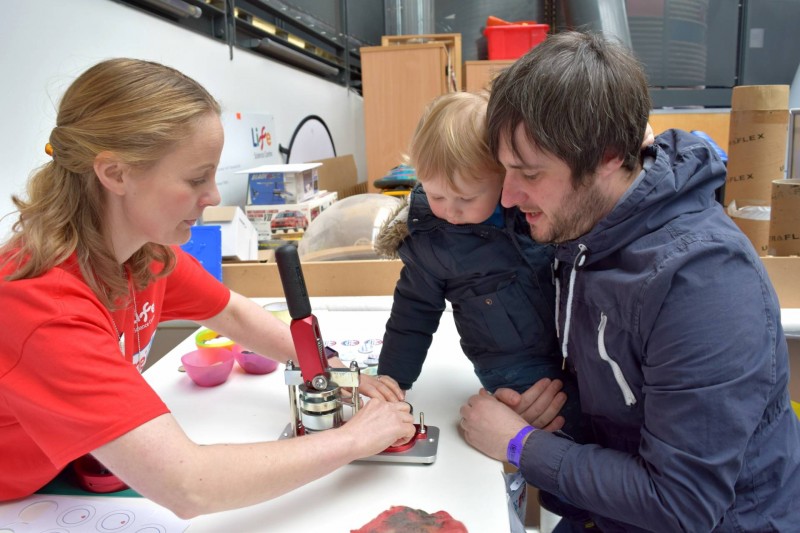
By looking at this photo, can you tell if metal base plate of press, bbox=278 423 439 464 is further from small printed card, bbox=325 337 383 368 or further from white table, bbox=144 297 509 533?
small printed card, bbox=325 337 383 368

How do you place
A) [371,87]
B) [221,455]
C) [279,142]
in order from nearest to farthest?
[221,455] → [279,142] → [371,87]

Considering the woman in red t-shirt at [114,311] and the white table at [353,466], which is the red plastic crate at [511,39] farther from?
→ the woman in red t-shirt at [114,311]

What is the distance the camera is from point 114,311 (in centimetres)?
84

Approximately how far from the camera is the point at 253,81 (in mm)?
2684

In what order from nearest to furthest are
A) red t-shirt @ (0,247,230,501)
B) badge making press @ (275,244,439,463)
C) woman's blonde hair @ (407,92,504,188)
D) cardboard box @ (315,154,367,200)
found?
red t-shirt @ (0,247,230,501)
badge making press @ (275,244,439,463)
woman's blonde hair @ (407,92,504,188)
cardboard box @ (315,154,367,200)

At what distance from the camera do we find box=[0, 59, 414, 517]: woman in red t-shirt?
65cm

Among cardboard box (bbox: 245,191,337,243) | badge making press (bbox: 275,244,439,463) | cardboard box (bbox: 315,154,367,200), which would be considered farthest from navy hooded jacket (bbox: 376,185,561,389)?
cardboard box (bbox: 315,154,367,200)

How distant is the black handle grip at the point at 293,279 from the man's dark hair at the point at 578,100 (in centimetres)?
30

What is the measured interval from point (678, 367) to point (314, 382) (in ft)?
1.46

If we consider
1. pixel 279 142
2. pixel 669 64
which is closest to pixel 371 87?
pixel 279 142

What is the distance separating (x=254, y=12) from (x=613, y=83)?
7.89 ft

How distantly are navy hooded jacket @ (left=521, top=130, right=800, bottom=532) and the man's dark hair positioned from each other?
65mm

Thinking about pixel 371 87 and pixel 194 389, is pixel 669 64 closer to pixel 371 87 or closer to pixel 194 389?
pixel 371 87

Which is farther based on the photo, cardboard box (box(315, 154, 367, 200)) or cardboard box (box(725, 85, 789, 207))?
cardboard box (box(315, 154, 367, 200))
